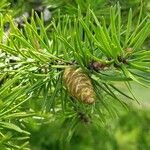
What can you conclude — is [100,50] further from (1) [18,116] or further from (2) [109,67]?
(1) [18,116]

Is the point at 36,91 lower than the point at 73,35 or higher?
lower

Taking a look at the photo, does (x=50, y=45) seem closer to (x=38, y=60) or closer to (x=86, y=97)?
(x=38, y=60)

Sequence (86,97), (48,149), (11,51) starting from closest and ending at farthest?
(86,97), (11,51), (48,149)

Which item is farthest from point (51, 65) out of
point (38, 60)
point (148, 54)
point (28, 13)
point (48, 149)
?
point (48, 149)

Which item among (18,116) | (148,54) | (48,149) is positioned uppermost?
(148,54)

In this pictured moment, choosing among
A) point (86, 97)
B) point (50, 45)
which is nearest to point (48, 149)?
point (50, 45)

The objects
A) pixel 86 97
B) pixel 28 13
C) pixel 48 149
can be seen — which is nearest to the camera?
pixel 86 97

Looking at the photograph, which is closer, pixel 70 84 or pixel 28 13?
pixel 70 84
